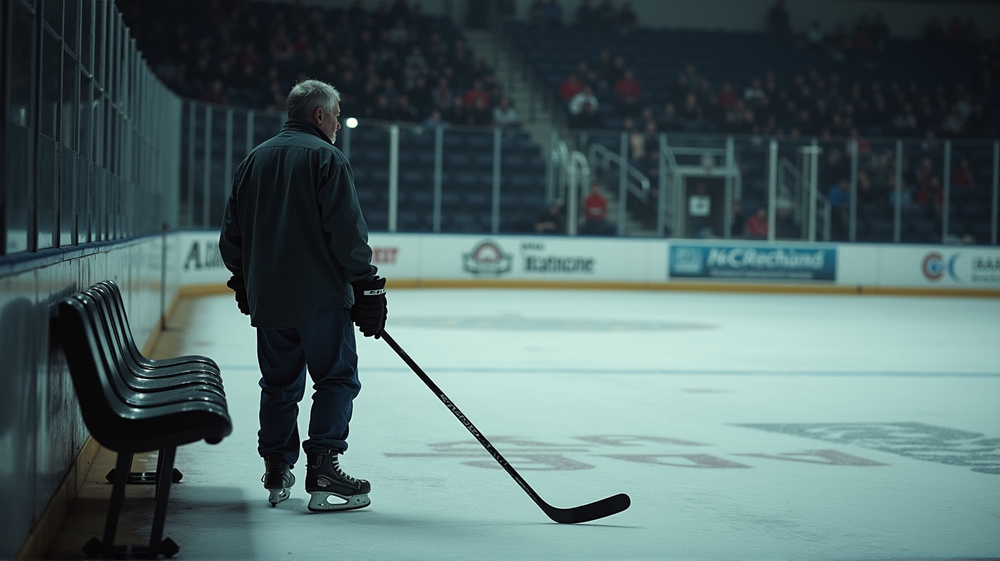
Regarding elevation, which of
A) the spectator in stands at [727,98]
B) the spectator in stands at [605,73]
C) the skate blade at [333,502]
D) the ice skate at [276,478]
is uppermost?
the spectator in stands at [605,73]

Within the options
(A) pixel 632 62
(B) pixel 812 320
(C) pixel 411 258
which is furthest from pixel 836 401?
(A) pixel 632 62

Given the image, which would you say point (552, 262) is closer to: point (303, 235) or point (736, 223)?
point (736, 223)

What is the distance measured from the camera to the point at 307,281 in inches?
165

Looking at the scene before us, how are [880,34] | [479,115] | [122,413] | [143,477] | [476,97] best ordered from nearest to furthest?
[122,413] < [143,477] < [479,115] < [476,97] < [880,34]

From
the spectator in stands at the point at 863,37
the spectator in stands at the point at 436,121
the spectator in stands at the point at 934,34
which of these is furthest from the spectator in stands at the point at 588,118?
the spectator in stands at the point at 934,34

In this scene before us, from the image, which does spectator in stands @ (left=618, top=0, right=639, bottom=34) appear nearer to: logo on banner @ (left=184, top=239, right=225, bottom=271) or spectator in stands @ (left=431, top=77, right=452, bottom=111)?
spectator in stands @ (left=431, top=77, right=452, bottom=111)

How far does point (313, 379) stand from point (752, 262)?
710 inches

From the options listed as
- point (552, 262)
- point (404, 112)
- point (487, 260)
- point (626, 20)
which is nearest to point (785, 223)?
point (552, 262)

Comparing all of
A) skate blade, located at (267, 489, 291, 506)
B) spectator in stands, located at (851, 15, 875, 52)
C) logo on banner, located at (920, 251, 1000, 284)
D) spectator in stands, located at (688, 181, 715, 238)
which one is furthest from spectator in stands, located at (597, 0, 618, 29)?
skate blade, located at (267, 489, 291, 506)

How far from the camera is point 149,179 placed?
10766 mm

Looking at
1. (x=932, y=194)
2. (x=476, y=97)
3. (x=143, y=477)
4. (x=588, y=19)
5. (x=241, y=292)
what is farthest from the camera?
(x=588, y=19)

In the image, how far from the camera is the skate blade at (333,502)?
4.26m

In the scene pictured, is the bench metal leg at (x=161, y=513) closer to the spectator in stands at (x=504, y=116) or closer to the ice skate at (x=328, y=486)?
the ice skate at (x=328, y=486)

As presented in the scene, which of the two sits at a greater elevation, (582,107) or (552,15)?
(552,15)
